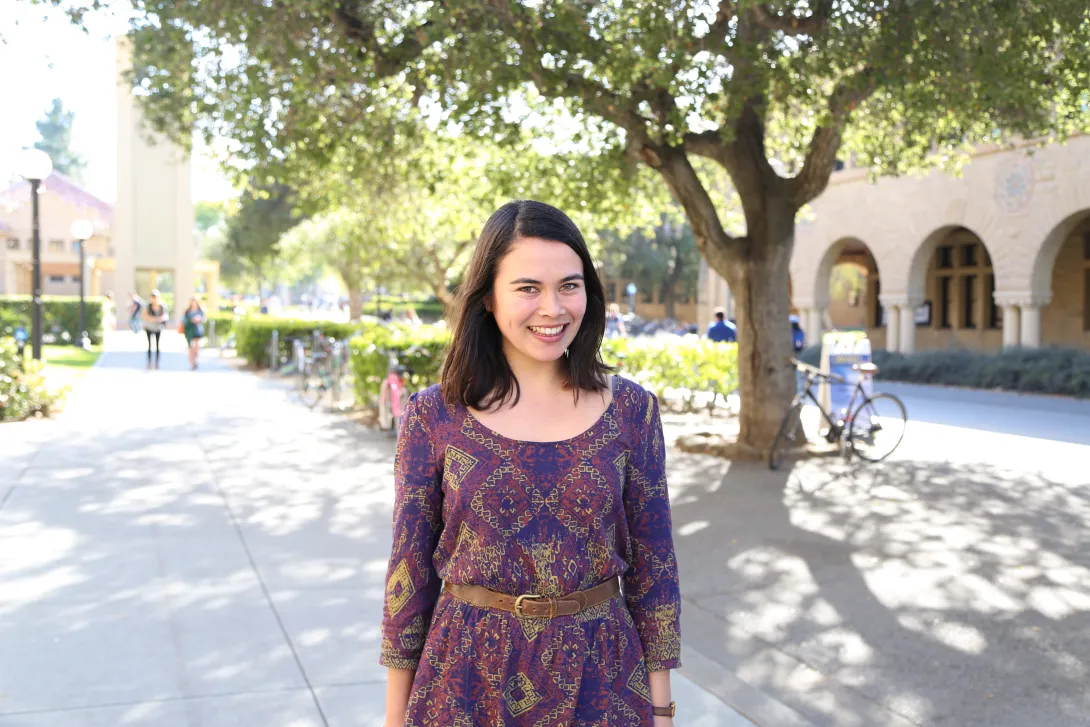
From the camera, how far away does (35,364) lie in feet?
47.4

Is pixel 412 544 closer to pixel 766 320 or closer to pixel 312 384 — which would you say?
pixel 766 320

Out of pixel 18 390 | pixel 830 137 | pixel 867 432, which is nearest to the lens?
pixel 830 137

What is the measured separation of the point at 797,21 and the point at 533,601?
8621 millimetres

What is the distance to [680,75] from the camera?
10055 mm

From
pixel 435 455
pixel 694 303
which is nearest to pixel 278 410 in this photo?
pixel 435 455

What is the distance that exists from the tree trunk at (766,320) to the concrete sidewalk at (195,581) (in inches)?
153

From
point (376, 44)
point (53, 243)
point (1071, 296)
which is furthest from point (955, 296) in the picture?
point (53, 243)

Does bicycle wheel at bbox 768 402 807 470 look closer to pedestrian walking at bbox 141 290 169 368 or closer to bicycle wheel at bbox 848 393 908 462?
bicycle wheel at bbox 848 393 908 462

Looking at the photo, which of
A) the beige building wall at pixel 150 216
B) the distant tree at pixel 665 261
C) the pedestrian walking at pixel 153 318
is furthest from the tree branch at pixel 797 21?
the distant tree at pixel 665 261

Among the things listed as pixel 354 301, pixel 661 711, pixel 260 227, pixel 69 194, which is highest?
pixel 69 194

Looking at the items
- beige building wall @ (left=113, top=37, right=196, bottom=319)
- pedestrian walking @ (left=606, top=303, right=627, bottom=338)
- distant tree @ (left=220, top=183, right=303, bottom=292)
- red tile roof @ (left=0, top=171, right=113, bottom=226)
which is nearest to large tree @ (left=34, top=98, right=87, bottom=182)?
red tile roof @ (left=0, top=171, right=113, bottom=226)

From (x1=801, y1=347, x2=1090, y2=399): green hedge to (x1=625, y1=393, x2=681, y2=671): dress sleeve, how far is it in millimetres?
16521

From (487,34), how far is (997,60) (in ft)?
13.1

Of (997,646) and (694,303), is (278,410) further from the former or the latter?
(694,303)
